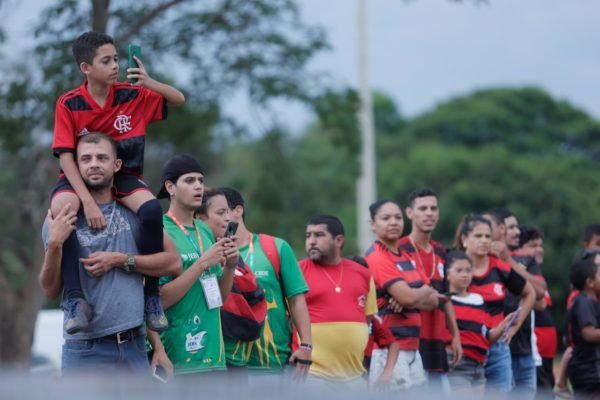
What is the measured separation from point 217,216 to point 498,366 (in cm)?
363

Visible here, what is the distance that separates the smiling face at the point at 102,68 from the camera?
548 centimetres

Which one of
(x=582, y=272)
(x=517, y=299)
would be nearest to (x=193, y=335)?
(x=517, y=299)

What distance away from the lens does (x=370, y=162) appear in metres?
25.7

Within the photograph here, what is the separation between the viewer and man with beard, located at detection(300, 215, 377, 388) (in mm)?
7648

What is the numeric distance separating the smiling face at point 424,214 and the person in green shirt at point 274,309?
189 centimetres

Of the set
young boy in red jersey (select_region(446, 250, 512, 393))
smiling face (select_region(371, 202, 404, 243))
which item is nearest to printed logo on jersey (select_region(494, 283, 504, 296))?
young boy in red jersey (select_region(446, 250, 512, 393))

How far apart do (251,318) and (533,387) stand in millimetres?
4304

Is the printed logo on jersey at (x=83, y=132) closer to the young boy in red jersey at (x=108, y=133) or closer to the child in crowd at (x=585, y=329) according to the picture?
the young boy in red jersey at (x=108, y=133)

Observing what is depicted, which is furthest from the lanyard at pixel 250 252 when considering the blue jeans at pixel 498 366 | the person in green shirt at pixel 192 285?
the blue jeans at pixel 498 366

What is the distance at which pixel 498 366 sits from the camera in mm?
9367

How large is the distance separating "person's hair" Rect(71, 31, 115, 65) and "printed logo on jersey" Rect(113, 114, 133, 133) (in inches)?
13.1

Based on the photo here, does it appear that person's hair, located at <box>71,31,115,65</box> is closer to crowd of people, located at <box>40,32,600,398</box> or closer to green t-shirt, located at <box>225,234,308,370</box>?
crowd of people, located at <box>40,32,600,398</box>

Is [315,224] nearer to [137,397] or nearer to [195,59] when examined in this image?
[137,397]

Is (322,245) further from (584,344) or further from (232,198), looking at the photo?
(584,344)
